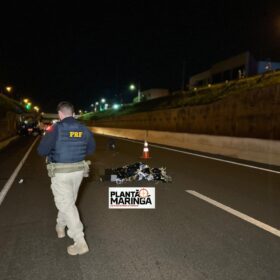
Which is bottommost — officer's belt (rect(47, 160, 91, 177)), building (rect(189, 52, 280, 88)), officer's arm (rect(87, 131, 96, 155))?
officer's belt (rect(47, 160, 91, 177))

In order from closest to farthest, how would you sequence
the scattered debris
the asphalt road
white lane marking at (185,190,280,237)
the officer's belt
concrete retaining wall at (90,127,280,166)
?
the asphalt road
the officer's belt
white lane marking at (185,190,280,237)
the scattered debris
concrete retaining wall at (90,127,280,166)

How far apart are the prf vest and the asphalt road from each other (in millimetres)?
1217

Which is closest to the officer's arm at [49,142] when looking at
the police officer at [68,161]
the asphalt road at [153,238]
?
the police officer at [68,161]

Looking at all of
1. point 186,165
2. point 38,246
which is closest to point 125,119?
point 186,165

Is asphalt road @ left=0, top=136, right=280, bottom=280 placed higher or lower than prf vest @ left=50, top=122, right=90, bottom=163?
lower

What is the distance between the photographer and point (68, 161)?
480 centimetres

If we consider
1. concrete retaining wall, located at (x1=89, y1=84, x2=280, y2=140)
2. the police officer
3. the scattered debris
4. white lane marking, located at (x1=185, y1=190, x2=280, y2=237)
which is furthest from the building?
the police officer

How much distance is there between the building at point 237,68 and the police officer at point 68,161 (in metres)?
60.2

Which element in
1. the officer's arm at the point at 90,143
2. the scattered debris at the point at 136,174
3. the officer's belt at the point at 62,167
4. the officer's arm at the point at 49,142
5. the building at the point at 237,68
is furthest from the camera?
the building at the point at 237,68

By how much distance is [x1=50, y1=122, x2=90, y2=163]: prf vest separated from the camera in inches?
186

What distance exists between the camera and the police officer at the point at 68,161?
472 cm

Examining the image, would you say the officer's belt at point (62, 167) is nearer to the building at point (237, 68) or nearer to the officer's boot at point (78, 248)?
the officer's boot at point (78, 248)

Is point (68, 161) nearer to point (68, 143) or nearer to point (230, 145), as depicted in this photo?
point (68, 143)

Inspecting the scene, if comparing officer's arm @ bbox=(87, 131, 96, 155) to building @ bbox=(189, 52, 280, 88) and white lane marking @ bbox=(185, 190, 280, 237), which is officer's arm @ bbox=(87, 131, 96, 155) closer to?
white lane marking @ bbox=(185, 190, 280, 237)
